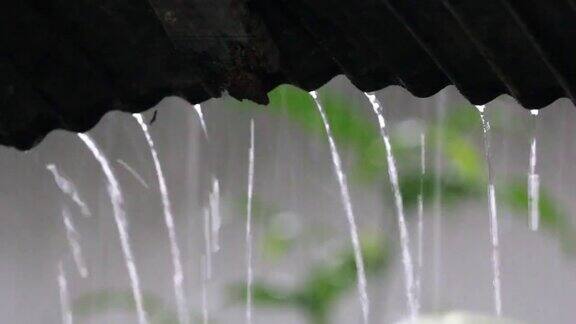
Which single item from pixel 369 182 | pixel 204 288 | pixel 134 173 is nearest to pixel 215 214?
pixel 204 288

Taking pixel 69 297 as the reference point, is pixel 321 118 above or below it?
above

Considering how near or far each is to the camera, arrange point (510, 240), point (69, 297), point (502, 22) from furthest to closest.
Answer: point (69, 297) < point (510, 240) < point (502, 22)

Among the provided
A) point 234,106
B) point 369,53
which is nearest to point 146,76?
point 369,53

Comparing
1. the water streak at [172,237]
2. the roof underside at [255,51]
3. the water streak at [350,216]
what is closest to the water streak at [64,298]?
the water streak at [172,237]

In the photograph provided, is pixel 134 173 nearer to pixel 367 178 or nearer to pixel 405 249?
pixel 405 249

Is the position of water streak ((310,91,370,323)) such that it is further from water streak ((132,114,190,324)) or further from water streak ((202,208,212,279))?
water streak ((132,114,190,324))

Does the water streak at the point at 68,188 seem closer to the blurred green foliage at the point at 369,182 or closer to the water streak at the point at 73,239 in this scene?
the water streak at the point at 73,239

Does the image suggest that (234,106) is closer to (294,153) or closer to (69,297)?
(294,153)
